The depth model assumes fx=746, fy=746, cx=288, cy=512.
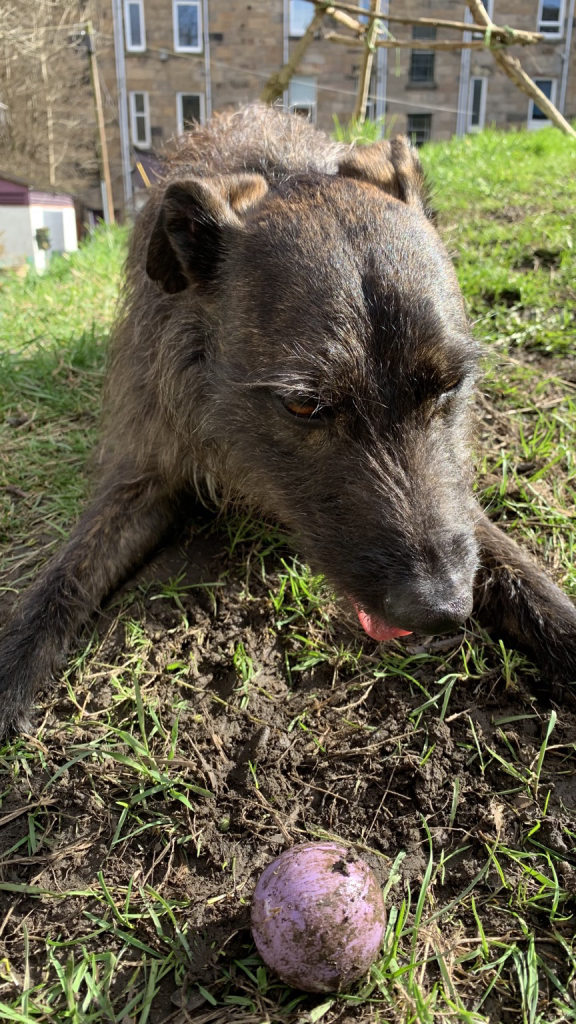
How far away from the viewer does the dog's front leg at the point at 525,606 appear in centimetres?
253

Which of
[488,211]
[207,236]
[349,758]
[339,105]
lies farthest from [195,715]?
[339,105]

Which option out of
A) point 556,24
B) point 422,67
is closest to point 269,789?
point 422,67

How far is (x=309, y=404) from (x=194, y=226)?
95 cm

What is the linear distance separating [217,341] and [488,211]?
Answer: 4.35m

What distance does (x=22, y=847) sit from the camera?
2.18 meters

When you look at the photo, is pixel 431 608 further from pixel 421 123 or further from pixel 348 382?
pixel 421 123

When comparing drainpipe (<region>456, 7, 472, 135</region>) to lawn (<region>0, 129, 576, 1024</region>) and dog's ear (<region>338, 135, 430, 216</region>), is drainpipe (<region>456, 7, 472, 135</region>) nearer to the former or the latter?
dog's ear (<region>338, 135, 430, 216</region>)

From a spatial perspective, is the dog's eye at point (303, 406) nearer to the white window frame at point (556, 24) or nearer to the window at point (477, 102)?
the window at point (477, 102)

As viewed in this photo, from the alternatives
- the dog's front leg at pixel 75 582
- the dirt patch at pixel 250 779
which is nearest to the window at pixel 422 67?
the dog's front leg at pixel 75 582

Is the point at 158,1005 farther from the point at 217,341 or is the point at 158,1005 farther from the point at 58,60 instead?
the point at 58,60

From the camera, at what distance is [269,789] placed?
87.6 inches

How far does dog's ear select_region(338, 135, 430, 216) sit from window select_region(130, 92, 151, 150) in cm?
3269

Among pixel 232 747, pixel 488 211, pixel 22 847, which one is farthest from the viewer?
pixel 488 211

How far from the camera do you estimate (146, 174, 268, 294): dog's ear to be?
2699 millimetres
